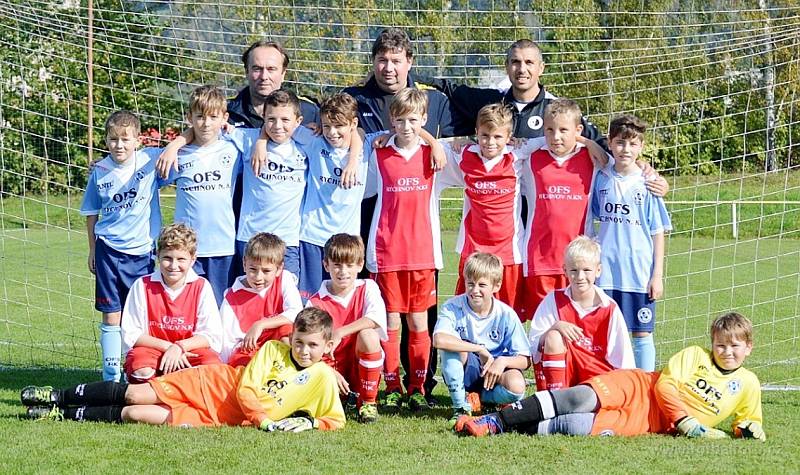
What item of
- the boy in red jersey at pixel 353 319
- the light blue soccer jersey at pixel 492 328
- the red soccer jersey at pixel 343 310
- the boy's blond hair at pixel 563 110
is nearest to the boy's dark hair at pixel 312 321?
the boy in red jersey at pixel 353 319

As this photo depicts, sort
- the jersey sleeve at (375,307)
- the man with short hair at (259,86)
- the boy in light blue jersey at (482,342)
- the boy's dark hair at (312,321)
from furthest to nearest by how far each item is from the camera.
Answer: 1. the man with short hair at (259,86)
2. the jersey sleeve at (375,307)
3. the boy in light blue jersey at (482,342)
4. the boy's dark hair at (312,321)

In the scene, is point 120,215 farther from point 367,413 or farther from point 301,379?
point 367,413

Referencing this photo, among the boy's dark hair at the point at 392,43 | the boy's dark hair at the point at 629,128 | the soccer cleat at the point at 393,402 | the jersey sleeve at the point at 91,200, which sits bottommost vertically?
the soccer cleat at the point at 393,402

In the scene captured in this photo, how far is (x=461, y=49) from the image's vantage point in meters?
10.4

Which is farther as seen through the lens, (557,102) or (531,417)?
(557,102)

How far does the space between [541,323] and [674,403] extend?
75cm

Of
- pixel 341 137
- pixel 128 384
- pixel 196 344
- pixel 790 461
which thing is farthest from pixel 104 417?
pixel 790 461

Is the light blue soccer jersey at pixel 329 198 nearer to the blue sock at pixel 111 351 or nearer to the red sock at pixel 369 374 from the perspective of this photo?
the red sock at pixel 369 374

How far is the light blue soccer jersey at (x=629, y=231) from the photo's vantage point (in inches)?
204

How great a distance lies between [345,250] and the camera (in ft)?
16.0

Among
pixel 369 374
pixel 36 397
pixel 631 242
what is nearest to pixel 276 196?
pixel 369 374

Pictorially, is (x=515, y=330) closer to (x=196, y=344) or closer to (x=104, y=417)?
(x=196, y=344)

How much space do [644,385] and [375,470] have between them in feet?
4.74

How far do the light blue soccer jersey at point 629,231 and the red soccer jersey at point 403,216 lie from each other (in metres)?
0.94
